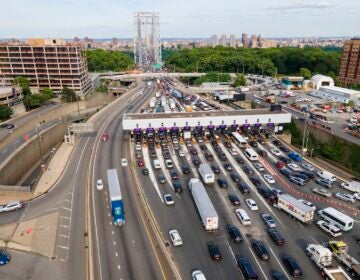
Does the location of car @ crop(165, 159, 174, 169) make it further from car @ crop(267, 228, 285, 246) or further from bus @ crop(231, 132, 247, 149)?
car @ crop(267, 228, 285, 246)

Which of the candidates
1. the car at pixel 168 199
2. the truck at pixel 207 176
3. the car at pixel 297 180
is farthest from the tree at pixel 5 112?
the car at pixel 297 180

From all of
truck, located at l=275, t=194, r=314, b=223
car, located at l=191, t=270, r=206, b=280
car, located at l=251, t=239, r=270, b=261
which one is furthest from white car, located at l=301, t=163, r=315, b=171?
car, located at l=191, t=270, r=206, b=280

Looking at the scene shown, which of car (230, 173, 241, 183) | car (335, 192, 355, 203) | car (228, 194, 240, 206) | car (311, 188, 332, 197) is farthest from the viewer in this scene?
car (230, 173, 241, 183)

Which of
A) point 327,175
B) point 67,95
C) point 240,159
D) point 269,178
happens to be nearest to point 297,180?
point 269,178

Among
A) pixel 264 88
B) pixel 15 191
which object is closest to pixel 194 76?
pixel 264 88

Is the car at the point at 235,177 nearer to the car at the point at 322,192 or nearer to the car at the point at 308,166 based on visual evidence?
the car at the point at 322,192

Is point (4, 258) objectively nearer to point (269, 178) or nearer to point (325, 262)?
point (325, 262)
